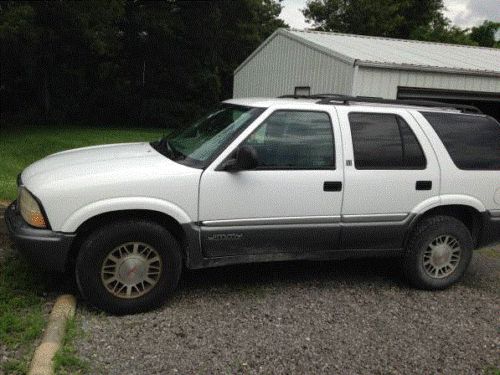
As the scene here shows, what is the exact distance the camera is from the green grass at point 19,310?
347 cm

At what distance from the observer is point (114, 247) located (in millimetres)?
4074

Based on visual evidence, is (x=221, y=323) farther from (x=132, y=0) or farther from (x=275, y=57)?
(x=132, y=0)

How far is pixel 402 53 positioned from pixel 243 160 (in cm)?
989

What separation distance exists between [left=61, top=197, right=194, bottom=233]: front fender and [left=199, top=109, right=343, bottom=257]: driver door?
270 millimetres

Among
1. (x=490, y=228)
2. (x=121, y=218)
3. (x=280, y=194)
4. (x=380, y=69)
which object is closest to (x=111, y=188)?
(x=121, y=218)

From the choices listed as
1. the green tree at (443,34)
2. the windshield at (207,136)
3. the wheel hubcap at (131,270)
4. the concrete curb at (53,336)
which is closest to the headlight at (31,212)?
the wheel hubcap at (131,270)

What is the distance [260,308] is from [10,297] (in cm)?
204

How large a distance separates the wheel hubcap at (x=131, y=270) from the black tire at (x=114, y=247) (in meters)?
0.03

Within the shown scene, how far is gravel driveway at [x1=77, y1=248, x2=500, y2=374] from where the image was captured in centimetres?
361

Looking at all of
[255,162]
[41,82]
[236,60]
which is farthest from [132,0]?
[255,162]

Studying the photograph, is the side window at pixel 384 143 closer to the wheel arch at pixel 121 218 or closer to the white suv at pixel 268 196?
the white suv at pixel 268 196

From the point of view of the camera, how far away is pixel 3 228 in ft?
19.3

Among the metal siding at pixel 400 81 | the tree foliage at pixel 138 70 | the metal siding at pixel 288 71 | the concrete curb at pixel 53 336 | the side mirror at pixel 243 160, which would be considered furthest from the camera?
the tree foliage at pixel 138 70

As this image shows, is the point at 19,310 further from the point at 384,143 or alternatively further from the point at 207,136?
the point at 384,143
